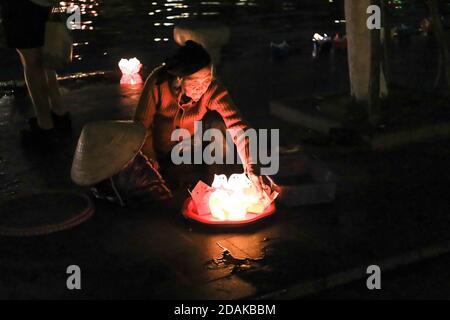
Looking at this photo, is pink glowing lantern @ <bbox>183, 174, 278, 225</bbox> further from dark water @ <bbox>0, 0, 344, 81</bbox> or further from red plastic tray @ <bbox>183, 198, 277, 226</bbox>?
dark water @ <bbox>0, 0, 344, 81</bbox>

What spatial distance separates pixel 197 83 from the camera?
5184 mm

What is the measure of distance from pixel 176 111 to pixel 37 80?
2.54 m

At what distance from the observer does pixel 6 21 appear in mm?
7402

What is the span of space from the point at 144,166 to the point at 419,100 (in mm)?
4211

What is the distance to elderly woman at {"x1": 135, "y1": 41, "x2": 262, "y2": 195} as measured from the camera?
5.12 meters

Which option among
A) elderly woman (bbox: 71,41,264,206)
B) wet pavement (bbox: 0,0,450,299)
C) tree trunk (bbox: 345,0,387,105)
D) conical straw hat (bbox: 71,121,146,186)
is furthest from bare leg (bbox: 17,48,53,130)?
tree trunk (bbox: 345,0,387,105)

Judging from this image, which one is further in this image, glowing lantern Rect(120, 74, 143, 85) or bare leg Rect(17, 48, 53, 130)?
glowing lantern Rect(120, 74, 143, 85)

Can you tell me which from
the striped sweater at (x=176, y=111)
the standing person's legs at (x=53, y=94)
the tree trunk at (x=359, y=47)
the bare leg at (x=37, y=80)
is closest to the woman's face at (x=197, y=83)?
the striped sweater at (x=176, y=111)

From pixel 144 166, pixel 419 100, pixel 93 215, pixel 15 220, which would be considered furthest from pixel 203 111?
pixel 419 100

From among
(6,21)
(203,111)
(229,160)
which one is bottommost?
(229,160)

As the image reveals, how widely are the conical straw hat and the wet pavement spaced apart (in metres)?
0.41

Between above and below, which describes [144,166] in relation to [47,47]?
below

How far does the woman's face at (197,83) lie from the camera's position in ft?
16.8

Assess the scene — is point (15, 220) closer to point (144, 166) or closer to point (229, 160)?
point (144, 166)
